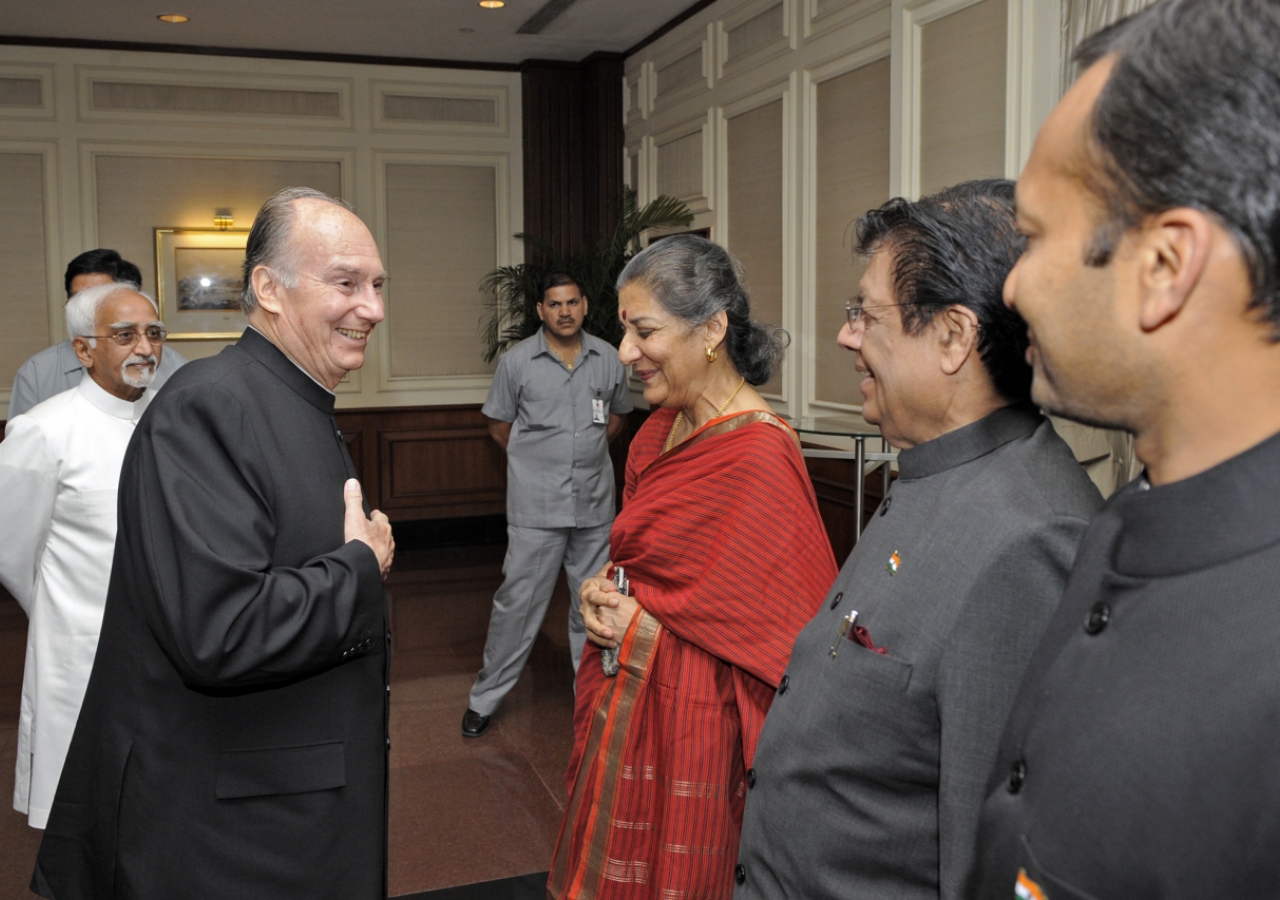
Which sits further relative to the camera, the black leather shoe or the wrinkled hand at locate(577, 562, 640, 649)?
the black leather shoe

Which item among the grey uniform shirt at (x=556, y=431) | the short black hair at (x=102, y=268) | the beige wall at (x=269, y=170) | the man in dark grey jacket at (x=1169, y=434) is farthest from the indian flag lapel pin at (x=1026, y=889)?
the beige wall at (x=269, y=170)

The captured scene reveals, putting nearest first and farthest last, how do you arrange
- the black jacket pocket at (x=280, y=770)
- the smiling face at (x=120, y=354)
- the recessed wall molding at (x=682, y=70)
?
1. the black jacket pocket at (x=280, y=770)
2. the smiling face at (x=120, y=354)
3. the recessed wall molding at (x=682, y=70)

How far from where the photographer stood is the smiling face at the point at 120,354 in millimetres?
2744

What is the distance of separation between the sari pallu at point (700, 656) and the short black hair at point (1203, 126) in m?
1.33

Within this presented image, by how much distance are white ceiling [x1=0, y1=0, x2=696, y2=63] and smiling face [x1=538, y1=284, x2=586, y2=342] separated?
2263 mm

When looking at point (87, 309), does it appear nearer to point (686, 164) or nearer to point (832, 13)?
point (832, 13)

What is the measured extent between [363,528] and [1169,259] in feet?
4.54

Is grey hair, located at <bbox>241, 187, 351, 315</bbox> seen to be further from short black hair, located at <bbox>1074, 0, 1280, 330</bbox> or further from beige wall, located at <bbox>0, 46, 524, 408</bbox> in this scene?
beige wall, located at <bbox>0, 46, 524, 408</bbox>

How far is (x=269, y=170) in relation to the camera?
770cm

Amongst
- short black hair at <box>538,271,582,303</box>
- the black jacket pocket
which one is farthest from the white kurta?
short black hair at <box>538,271,582,303</box>

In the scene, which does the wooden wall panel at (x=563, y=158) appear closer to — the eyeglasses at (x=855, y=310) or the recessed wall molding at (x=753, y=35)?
the recessed wall molding at (x=753, y=35)

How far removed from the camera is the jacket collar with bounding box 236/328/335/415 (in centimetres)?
175

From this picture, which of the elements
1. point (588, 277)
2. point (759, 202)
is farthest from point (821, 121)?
point (588, 277)

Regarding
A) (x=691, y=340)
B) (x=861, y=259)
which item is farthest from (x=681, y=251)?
(x=861, y=259)
